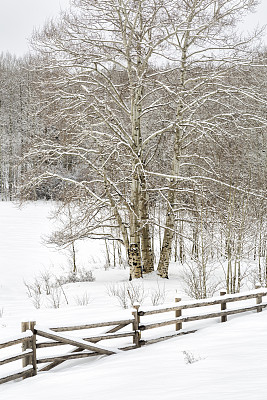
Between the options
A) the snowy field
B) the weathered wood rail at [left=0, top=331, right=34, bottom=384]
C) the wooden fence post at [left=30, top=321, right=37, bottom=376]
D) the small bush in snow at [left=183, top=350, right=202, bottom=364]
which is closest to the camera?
the snowy field

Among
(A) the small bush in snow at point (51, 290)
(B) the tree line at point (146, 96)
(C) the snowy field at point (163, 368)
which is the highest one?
(B) the tree line at point (146, 96)

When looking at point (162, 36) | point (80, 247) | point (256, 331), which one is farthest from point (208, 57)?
point (80, 247)

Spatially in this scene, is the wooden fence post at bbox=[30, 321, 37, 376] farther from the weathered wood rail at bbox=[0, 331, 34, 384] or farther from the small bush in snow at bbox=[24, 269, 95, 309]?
the small bush in snow at bbox=[24, 269, 95, 309]

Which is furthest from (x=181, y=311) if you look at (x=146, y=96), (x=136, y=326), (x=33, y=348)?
(x=146, y=96)

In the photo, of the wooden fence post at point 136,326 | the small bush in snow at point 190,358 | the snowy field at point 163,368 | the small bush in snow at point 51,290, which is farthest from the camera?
the small bush in snow at point 51,290

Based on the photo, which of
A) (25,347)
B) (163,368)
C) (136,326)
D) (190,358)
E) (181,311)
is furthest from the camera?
(181,311)

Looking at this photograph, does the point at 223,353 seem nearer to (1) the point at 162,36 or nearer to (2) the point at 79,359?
(2) the point at 79,359

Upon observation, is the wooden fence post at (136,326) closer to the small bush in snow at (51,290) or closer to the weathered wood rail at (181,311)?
the weathered wood rail at (181,311)

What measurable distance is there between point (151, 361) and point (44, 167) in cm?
1068

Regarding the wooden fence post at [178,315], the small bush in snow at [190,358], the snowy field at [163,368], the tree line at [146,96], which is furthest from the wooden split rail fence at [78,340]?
the tree line at [146,96]

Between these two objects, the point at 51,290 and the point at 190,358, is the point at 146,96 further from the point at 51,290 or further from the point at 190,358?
the point at 190,358

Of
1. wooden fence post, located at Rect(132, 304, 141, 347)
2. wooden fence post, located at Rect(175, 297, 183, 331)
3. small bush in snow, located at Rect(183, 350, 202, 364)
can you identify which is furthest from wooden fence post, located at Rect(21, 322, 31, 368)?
wooden fence post, located at Rect(175, 297, 183, 331)

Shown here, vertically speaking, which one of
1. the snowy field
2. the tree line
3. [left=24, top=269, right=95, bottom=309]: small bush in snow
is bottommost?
[left=24, top=269, right=95, bottom=309]: small bush in snow

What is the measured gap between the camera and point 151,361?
271 inches
